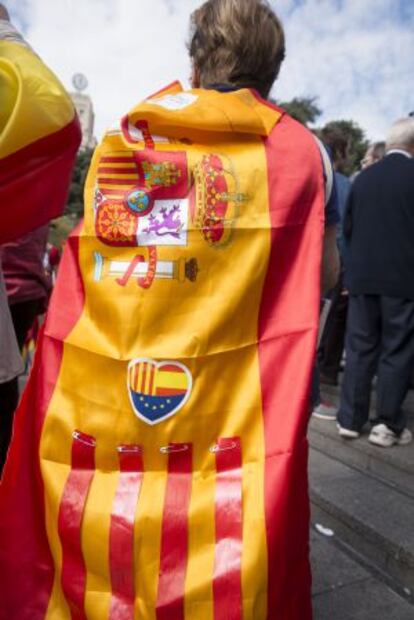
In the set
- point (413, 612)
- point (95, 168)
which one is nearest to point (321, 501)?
point (413, 612)

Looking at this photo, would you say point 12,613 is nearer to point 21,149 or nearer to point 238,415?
point 238,415

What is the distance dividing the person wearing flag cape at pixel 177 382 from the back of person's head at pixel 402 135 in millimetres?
2123

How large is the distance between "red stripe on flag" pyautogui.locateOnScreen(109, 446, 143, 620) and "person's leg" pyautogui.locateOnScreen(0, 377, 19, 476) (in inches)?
39.7

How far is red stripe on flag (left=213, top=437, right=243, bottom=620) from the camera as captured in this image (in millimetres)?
1375

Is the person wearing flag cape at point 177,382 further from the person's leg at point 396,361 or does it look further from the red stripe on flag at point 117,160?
the person's leg at point 396,361

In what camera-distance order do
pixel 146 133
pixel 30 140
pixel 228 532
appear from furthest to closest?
pixel 146 133, pixel 228 532, pixel 30 140

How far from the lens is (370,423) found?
3805mm

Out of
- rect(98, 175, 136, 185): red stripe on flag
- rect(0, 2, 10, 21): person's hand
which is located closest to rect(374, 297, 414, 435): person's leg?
rect(98, 175, 136, 185): red stripe on flag

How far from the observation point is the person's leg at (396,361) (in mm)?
3350

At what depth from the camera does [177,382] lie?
147 cm

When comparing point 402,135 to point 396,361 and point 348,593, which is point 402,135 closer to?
point 396,361

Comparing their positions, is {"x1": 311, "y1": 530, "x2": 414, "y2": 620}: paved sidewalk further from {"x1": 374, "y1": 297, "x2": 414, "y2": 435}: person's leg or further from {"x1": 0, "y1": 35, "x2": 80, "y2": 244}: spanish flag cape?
{"x1": 0, "y1": 35, "x2": 80, "y2": 244}: spanish flag cape

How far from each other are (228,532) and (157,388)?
15.3 inches

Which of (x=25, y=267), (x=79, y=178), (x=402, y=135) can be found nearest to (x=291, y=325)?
(x=25, y=267)
